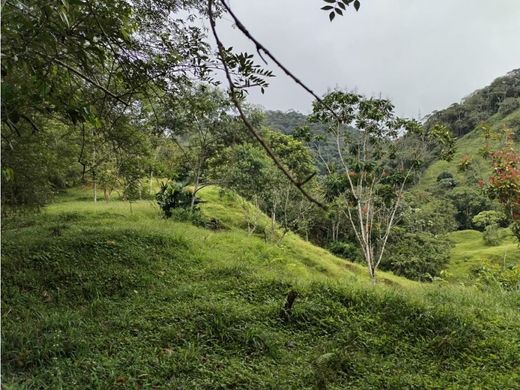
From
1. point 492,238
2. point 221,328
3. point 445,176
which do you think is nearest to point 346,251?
point 492,238

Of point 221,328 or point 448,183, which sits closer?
point 221,328

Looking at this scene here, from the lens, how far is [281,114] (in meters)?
52.4

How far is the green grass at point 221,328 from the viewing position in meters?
4.10

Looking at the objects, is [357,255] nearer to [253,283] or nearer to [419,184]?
[253,283]

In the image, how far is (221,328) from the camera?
4965 millimetres

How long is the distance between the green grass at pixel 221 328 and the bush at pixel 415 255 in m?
19.8

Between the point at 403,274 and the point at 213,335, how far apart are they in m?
23.0

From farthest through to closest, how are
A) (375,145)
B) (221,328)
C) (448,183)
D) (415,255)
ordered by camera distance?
1. (448,183)
2. (415,255)
3. (375,145)
4. (221,328)

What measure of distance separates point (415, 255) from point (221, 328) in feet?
80.0

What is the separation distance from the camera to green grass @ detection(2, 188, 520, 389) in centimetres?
410

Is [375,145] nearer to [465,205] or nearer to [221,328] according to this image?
[221,328]

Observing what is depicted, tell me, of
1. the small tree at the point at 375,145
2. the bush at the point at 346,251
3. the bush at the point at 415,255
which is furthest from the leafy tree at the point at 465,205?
the small tree at the point at 375,145

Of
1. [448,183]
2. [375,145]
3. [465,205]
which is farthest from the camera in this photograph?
[448,183]

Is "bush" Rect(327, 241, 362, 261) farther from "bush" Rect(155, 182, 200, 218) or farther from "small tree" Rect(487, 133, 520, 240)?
"small tree" Rect(487, 133, 520, 240)
